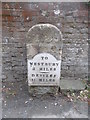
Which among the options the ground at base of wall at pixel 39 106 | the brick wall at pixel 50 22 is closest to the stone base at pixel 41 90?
the ground at base of wall at pixel 39 106

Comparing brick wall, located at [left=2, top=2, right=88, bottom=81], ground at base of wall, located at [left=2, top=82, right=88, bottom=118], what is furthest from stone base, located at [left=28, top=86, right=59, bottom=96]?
brick wall, located at [left=2, top=2, right=88, bottom=81]

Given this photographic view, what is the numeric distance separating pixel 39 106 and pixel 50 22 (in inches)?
60.4

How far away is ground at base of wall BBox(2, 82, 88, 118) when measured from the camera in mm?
3170

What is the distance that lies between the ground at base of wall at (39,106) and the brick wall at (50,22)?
53cm

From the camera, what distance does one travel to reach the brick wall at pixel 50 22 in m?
3.61

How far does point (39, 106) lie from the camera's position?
3.36 meters

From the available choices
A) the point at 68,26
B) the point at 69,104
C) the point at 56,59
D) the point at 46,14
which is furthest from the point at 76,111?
the point at 46,14

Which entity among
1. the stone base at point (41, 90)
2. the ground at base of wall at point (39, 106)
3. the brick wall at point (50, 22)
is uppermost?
the brick wall at point (50, 22)

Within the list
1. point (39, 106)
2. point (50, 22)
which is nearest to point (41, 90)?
point (39, 106)

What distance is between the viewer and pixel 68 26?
12.2 feet

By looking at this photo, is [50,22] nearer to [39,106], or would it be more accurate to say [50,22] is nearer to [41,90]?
[41,90]

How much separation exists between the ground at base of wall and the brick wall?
530 millimetres

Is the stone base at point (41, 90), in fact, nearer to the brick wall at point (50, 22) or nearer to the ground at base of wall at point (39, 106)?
the ground at base of wall at point (39, 106)

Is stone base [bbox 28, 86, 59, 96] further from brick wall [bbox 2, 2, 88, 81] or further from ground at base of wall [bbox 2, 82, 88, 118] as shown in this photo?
brick wall [bbox 2, 2, 88, 81]
